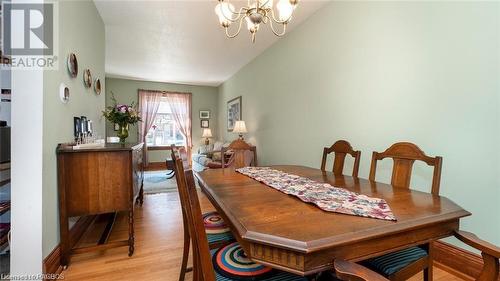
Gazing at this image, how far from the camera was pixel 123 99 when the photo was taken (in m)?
6.10

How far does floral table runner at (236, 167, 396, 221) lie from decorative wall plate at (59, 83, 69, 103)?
1.59m

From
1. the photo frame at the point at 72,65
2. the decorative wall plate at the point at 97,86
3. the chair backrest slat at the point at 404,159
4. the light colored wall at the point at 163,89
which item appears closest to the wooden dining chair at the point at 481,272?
the chair backrest slat at the point at 404,159

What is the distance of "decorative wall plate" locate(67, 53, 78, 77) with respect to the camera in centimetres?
187

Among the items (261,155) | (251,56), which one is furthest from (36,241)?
(251,56)

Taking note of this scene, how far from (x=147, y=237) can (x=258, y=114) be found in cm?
288

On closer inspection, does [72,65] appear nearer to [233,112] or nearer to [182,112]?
[233,112]

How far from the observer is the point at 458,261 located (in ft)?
5.32

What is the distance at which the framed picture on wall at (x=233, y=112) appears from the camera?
17.7 feet

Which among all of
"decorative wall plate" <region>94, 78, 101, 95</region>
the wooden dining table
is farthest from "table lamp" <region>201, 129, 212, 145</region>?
the wooden dining table

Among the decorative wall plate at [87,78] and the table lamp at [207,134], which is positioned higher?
the decorative wall plate at [87,78]

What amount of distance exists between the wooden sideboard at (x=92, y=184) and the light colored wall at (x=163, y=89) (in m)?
4.67

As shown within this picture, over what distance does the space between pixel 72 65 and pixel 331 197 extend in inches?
88.7

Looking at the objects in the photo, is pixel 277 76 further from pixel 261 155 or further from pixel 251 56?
pixel 261 155

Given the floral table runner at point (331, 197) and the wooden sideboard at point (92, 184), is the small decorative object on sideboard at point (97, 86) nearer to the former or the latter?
the wooden sideboard at point (92, 184)
